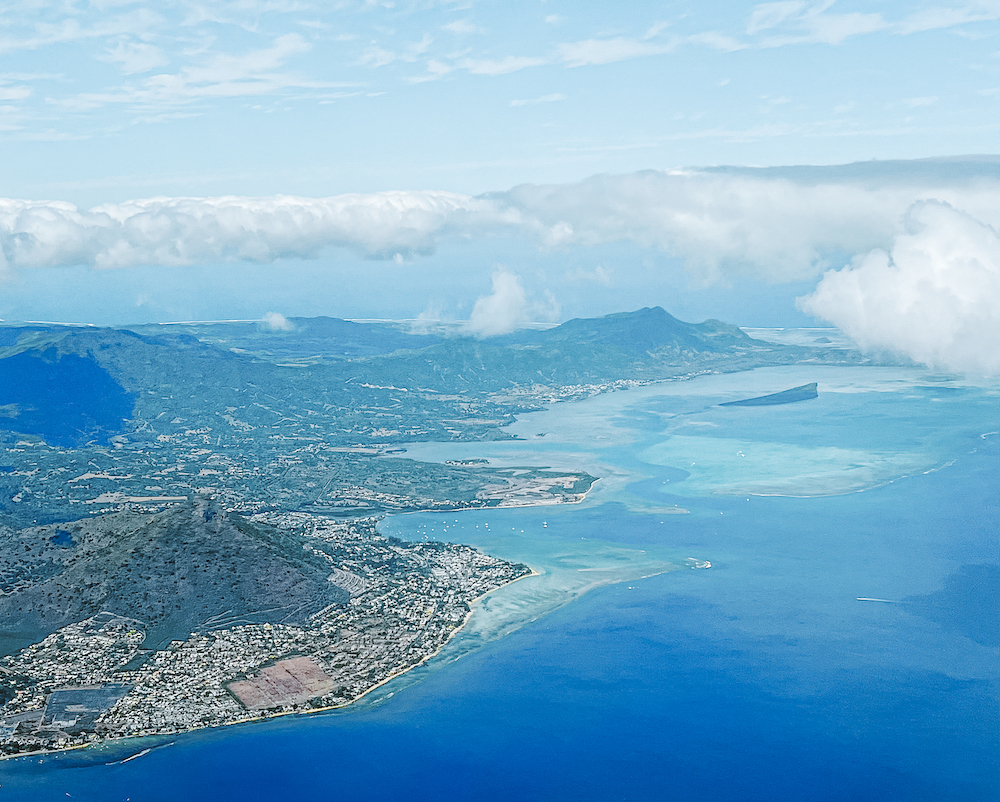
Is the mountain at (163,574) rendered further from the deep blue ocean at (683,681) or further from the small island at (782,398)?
A: the small island at (782,398)

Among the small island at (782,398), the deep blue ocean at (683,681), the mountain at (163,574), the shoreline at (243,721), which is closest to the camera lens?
the deep blue ocean at (683,681)

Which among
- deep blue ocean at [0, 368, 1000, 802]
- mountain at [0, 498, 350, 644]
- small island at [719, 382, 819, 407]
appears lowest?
deep blue ocean at [0, 368, 1000, 802]

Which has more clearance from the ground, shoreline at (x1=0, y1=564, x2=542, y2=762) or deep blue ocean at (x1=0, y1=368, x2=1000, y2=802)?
shoreline at (x1=0, y1=564, x2=542, y2=762)

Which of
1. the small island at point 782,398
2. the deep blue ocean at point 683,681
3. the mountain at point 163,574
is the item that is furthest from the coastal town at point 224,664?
the small island at point 782,398

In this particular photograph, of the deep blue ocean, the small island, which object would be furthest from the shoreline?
the small island

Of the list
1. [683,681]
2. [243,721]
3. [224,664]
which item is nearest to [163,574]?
[224,664]

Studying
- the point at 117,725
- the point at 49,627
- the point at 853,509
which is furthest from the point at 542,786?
the point at 853,509

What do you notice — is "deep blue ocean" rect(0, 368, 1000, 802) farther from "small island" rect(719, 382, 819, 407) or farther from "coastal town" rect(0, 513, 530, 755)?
"small island" rect(719, 382, 819, 407)

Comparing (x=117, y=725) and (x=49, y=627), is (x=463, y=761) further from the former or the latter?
(x=49, y=627)
